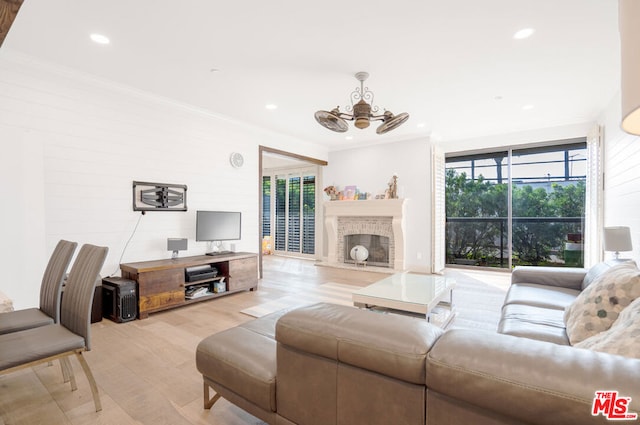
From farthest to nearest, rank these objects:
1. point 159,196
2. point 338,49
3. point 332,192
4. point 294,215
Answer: point 294,215 → point 332,192 → point 159,196 → point 338,49

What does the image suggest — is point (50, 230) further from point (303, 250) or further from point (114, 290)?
point (303, 250)

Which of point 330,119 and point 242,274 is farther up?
point 330,119

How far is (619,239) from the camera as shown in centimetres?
297

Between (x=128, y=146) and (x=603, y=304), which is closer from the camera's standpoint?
(x=603, y=304)

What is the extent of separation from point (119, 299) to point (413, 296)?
9.99ft

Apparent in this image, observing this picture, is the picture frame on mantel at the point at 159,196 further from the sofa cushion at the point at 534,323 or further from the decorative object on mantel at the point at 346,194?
the sofa cushion at the point at 534,323

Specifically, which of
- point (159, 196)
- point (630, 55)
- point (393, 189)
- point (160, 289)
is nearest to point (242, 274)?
point (160, 289)

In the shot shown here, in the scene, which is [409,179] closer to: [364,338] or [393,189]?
[393,189]

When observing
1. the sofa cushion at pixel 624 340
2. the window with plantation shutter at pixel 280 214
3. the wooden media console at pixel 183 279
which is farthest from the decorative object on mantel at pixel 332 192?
the sofa cushion at pixel 624 340

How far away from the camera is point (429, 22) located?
8.32 feet

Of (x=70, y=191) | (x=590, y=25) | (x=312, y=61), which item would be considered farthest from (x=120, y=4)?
(x=590, y=25)

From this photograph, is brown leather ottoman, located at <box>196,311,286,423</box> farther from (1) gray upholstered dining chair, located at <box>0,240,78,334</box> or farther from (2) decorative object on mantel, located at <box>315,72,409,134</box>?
A: (2) decorative object on mantel, located at <box>315,72,409,134</box>

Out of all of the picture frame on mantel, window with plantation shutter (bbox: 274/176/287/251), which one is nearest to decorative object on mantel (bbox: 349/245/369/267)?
window with plantation shutter (bbox: 274/176/287/251)

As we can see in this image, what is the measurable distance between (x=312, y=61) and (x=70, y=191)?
115 inches
